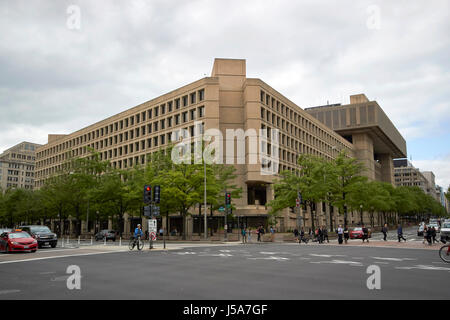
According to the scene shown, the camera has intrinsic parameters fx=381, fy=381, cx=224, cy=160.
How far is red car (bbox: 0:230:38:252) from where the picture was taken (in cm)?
2259

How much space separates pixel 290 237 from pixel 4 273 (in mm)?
34101

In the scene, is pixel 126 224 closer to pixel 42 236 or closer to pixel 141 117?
pixel 141 117

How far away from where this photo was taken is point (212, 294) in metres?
8.76

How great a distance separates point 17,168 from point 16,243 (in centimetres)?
15073

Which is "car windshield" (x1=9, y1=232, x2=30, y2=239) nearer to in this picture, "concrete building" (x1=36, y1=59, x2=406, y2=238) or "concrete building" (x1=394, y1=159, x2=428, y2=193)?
"concrete building" (x1=36, y1=59, x2=406, y2=238)

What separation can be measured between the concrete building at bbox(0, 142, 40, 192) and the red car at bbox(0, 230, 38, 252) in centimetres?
14335

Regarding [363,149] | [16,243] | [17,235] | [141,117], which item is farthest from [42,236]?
[363,149]

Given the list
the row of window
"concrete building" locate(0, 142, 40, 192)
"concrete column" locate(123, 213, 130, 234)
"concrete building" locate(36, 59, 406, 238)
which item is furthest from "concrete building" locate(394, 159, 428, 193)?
"concrete building" locate(0, 142, 40, 192)

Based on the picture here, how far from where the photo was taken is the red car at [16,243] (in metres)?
22.6

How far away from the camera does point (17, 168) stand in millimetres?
155000

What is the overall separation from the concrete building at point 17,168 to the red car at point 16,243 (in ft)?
470

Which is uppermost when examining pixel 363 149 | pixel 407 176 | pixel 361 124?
pixel 361 124

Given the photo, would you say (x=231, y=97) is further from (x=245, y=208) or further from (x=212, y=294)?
(x=212, y=294)
